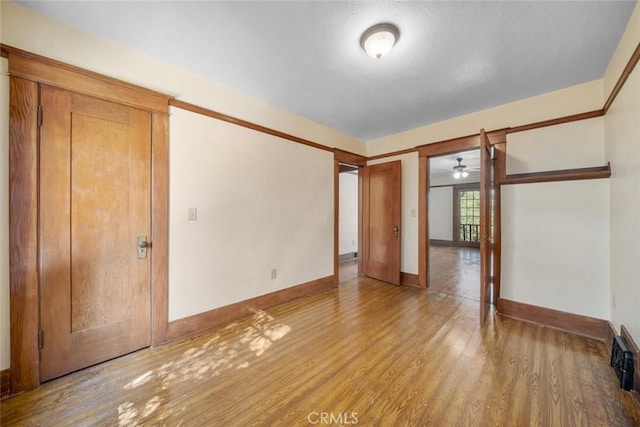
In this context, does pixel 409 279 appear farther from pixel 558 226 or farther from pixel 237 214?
pixel 237 214

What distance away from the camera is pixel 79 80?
189 centimetres

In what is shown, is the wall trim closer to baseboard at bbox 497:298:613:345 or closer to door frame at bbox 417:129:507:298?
door frame at bbox 417:129:507:298

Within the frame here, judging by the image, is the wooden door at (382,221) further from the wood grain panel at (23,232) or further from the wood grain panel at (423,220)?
the wood grain panel at (23,232)

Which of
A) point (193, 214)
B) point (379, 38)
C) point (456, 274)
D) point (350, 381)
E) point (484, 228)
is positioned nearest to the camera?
point (350, 381)

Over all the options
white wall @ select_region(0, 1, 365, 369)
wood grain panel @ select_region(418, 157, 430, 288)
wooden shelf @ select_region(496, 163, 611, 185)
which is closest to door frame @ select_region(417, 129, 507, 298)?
wood grain panel @ select_region(418, 157, 430, 288)

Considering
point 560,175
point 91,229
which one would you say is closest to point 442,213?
point 560,175

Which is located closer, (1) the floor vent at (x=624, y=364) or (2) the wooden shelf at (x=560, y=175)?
(1) the floor vent at (x=624, y=364)

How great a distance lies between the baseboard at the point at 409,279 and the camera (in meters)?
4.05

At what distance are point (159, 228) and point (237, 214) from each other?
0.81m

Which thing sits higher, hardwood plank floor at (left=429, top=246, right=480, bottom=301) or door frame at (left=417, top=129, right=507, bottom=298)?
door frame at (left=417, top=129, right=507, bottom=298)

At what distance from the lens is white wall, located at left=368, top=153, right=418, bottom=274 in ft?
13.4

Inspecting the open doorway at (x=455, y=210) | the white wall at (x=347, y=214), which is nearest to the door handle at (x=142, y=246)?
the white wall at (x=347, y=214)

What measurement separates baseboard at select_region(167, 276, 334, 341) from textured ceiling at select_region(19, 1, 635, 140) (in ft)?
8.40

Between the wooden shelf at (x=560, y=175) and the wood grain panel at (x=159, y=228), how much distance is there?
12.5 ft
